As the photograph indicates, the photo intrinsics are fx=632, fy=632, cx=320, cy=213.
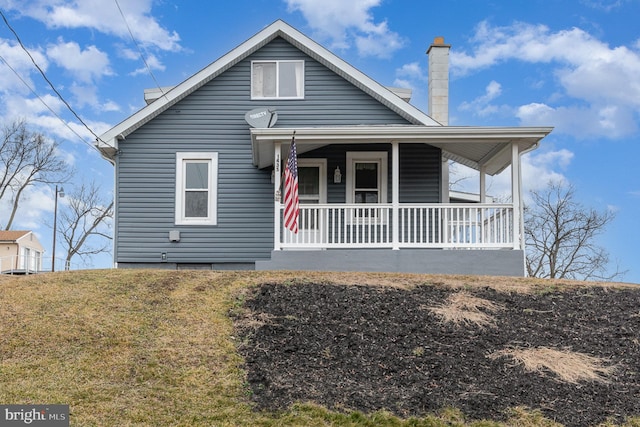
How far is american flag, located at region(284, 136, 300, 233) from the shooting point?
12188mm

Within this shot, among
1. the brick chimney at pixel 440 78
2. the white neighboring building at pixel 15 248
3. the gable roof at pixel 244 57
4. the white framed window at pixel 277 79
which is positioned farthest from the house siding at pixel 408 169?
the white neighboring building at pixel 15 248

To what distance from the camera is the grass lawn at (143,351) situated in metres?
6.53

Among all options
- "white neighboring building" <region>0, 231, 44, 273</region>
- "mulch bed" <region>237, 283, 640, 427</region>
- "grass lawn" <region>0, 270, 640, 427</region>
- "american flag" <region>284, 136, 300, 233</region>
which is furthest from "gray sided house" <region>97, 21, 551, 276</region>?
"white neighboring building" <region>0, 231, 44, 273</region>

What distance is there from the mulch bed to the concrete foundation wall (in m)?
2.08

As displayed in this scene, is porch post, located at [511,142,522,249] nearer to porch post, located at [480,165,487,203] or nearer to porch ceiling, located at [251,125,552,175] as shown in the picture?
porch ceiling, located at [251,125,552,175]

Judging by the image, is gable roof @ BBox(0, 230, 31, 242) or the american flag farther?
gable roof @ BBox(0, 230, 31, 242)

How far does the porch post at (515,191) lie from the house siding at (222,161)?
245 centimetres

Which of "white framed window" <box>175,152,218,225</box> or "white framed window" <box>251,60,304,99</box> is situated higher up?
"white framed window" <box>251,60,304,99</box>

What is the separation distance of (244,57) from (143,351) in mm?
8934

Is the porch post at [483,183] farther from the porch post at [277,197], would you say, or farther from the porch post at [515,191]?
the porch post at [277,197]

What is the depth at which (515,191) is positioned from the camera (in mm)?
12875

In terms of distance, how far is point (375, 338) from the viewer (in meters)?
8.39

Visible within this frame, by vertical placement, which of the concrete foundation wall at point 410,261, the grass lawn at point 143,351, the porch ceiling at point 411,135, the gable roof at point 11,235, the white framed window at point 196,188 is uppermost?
the porch ceiling at point 411,135

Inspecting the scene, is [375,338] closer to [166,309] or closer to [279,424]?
[279,424]
